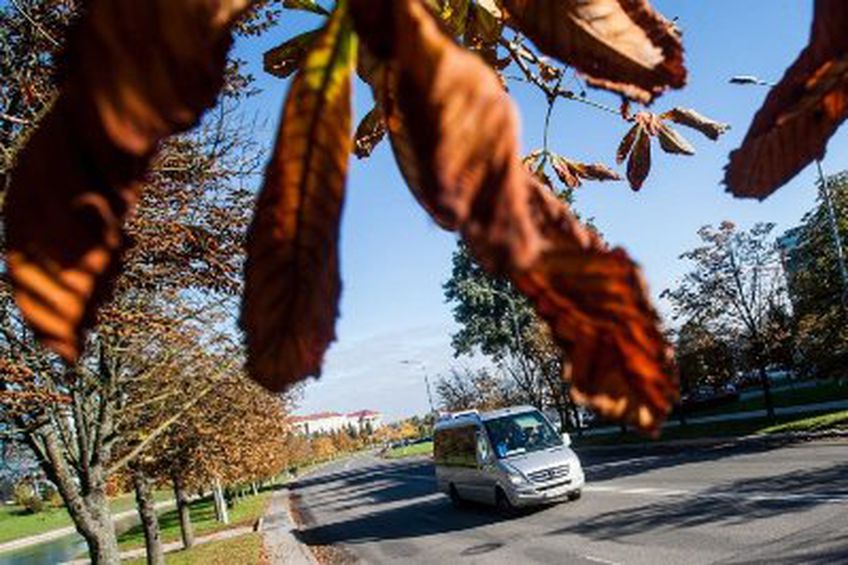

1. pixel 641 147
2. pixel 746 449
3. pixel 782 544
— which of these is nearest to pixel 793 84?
pixel 641 147

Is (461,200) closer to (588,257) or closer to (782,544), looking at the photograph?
(588,257)

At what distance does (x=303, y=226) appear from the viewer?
41 centimetres

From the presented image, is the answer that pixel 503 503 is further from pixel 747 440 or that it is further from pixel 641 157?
pixel 641 157

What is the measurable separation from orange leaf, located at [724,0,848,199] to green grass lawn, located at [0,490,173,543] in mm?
60181

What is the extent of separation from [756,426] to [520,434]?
32.2 feet

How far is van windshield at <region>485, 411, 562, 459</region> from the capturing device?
19.2 m

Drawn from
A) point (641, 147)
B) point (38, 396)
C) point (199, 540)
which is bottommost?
point (199, 540)

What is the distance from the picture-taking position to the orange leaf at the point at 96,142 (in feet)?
0.95

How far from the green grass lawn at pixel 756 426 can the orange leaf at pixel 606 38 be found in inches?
788

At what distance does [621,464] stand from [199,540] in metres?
14.9

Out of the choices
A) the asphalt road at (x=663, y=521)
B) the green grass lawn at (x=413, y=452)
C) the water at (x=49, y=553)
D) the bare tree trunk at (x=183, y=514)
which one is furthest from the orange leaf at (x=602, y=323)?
the green grass lawn at (x=413, y=452)

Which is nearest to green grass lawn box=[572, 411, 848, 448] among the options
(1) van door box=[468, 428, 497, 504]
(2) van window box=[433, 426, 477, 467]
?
(1) van door box=[468, 428, 497, 504]

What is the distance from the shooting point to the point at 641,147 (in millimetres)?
1291

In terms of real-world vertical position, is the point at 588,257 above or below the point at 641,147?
below
